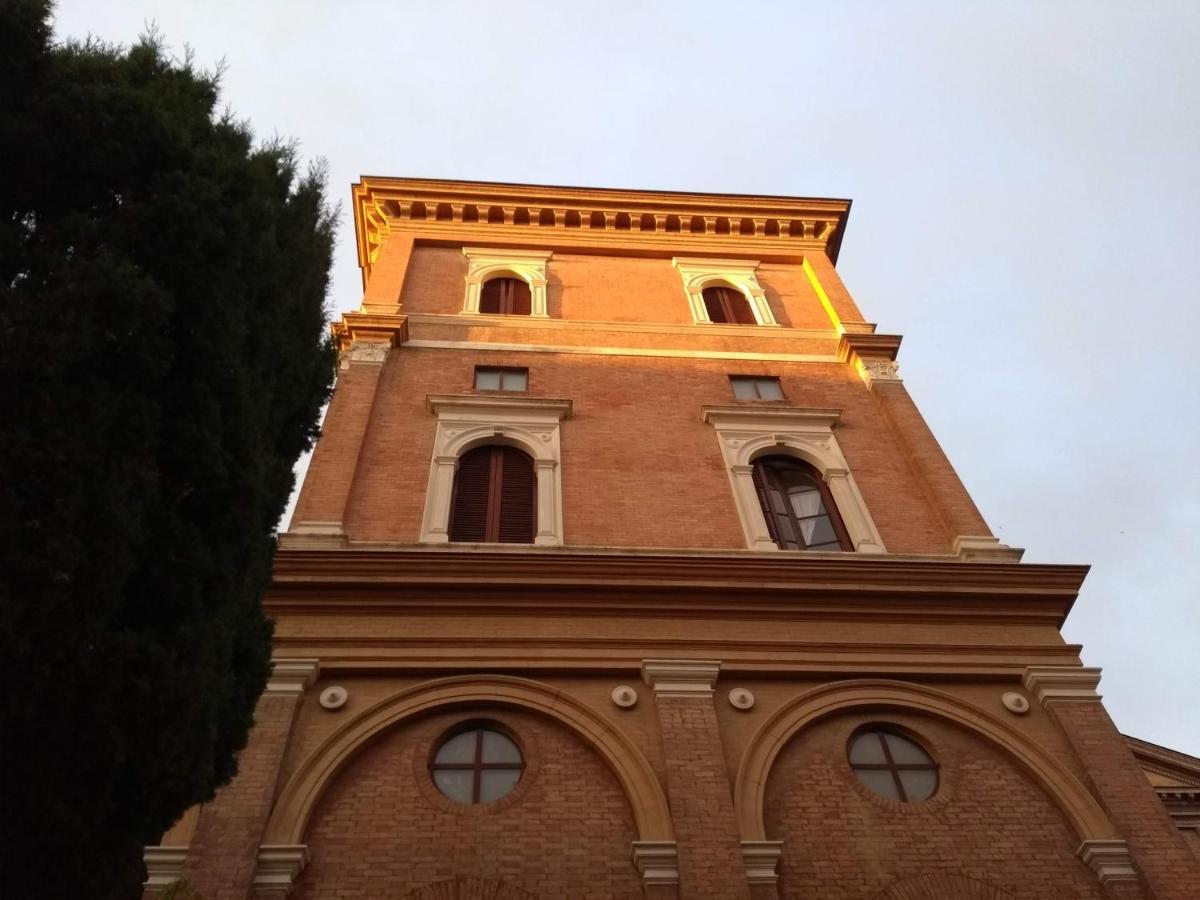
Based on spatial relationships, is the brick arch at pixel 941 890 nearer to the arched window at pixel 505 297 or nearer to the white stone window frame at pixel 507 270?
the white stone window frame at pixel 507 270

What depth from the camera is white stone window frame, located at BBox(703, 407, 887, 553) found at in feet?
42.3

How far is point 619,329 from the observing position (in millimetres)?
17125

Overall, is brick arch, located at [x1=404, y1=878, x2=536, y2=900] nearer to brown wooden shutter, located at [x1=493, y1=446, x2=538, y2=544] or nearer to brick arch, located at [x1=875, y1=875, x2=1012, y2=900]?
brick arch, located at [x1=875, y1=875, x2=1012, y2=900]

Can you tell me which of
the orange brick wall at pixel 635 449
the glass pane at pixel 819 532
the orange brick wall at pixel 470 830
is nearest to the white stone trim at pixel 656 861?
the orange brick wall at pixel 470 830

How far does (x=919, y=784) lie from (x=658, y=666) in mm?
2650

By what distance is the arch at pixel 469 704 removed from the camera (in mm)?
8945

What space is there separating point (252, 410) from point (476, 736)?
4.40 metres

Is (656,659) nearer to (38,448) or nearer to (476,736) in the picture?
(476,736)

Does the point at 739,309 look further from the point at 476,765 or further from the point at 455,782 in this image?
the point at 455,782

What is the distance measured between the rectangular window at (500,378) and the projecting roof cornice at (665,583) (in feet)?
14.4

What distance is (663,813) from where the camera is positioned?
9047 mm

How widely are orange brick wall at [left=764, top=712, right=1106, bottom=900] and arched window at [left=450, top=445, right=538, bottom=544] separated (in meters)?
4.37

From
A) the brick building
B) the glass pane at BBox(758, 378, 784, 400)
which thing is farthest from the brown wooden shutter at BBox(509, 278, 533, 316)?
the glass pane at BBox(758, 378, 784, 400)

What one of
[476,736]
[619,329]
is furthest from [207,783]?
[619,329]
